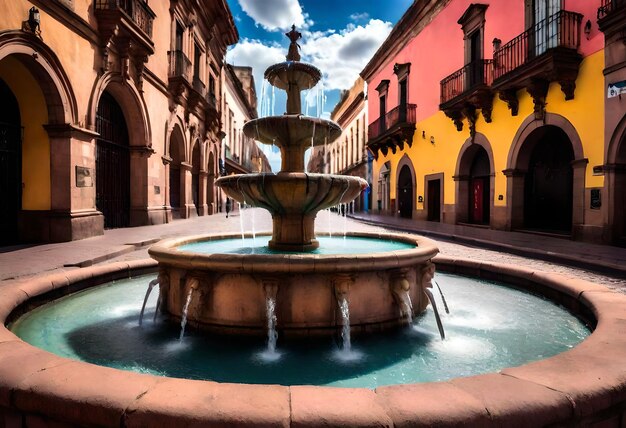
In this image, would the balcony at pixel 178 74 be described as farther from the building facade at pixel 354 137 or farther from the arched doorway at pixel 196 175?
the building facade at pixel 354 137

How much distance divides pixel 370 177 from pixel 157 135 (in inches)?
746

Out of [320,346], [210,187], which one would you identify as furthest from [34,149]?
[210,187]

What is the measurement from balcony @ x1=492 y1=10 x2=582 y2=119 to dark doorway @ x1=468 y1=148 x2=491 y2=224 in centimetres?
321

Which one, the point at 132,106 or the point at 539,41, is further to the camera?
the point at 132,106

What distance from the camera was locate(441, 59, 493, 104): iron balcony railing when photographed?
13453mm

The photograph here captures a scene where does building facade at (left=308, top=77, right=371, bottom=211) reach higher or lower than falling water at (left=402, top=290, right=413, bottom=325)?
higher

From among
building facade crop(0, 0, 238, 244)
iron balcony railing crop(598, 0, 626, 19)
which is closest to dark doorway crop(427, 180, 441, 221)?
iron balcony railing crop(598, 0, 626, 19)

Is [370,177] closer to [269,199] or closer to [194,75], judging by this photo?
[194,75]

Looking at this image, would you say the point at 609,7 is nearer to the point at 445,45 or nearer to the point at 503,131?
the point at 503,131

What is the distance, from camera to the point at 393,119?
22.0m

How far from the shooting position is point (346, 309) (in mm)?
3146

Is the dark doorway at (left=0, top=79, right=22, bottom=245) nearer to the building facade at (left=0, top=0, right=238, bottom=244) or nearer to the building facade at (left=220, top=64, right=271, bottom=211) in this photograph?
the building facade at (left=0, top=0, right=238, bottom=244)

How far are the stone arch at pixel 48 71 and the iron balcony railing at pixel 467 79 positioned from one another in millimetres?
13151

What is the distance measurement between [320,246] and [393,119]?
18.5 m
